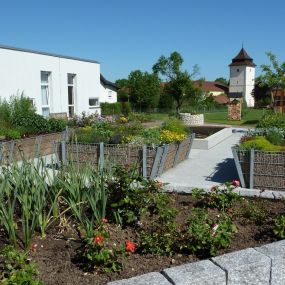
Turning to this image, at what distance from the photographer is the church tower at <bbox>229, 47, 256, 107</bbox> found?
266ft

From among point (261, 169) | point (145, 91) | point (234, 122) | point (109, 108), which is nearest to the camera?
point (261, 169)

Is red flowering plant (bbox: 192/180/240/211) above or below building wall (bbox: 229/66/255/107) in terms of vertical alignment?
below

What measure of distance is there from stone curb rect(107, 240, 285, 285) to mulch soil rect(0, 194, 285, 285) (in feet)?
1.45

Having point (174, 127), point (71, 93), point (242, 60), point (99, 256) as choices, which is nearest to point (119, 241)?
Answer: point (99, 256)

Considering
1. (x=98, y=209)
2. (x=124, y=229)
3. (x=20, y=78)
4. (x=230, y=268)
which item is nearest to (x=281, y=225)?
(x=230, y=268)

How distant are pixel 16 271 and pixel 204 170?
6.63m

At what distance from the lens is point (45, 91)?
17016mm

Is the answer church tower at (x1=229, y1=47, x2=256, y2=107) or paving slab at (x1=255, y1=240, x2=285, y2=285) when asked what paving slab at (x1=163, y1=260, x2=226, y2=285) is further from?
church tower at (x1=229, y1=47, x2=256, y2=107)

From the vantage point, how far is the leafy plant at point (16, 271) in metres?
2.51

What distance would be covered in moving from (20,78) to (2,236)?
12337 mm

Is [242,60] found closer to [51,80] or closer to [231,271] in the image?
[51,80]

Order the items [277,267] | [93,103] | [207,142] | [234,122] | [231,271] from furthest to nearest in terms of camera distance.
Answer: [234,122] → [93,103] → [207,142] → [277,267] → [231,271]

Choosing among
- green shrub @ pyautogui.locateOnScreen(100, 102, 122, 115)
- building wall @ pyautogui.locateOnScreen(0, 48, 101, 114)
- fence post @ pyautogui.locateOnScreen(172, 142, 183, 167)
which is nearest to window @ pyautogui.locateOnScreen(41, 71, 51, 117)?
building wall @ pyautogui.locateOnScreen(0, 48, 101, 114)

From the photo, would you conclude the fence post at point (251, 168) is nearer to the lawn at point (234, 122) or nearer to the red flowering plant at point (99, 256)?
the red flowering plant at point (99, 256)
